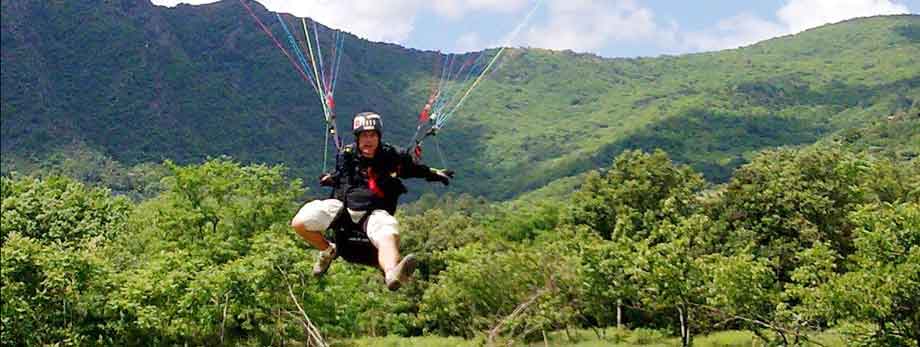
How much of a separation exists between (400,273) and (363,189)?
47.0 inches

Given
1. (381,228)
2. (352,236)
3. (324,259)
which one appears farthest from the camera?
(324,259)

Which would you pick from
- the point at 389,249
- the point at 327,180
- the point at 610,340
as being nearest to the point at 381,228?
the point at 389,249

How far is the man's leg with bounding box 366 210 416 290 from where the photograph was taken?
20.2 feet

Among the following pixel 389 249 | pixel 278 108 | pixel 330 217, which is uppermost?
pixel 278 108

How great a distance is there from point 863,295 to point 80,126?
12551cm

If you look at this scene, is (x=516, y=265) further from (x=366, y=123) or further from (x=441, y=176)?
(x=366, y=123)

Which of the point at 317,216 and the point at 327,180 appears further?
the point at 327,180

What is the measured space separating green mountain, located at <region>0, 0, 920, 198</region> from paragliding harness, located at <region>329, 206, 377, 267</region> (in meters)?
102

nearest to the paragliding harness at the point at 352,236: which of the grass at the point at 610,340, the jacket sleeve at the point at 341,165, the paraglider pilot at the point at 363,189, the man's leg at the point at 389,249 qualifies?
the paraglider pilot at the point at 363,189

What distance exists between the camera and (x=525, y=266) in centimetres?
2961

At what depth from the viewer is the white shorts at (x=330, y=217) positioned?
6.84m

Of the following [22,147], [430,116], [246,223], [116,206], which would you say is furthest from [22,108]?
[430,116]

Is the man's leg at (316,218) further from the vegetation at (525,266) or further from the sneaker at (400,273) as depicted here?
the vegetation at (525,266)

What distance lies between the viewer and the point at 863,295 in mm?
20516
